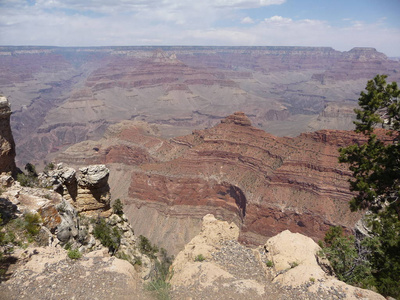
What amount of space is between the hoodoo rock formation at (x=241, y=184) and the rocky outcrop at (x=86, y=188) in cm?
3192

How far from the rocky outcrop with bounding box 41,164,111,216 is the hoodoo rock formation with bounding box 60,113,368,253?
3192 cm

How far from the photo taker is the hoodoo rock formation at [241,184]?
47.4 m

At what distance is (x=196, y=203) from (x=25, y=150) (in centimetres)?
A: 14290

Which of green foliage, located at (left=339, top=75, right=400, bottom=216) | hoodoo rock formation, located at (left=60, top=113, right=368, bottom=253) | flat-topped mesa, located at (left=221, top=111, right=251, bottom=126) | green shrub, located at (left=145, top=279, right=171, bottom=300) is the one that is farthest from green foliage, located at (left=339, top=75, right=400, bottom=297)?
flat-topped mesa, located at (left=221, top=111, right=251, bottom=126)

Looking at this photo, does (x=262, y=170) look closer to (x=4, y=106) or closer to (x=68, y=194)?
(x=68, y=194)

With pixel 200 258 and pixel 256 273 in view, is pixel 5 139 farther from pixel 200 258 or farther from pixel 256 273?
pixel 256 273

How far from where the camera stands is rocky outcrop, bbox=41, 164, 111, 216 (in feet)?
69.0

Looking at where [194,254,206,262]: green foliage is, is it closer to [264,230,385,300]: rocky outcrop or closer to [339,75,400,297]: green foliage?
[264,230,385,300]: rocky outcrop

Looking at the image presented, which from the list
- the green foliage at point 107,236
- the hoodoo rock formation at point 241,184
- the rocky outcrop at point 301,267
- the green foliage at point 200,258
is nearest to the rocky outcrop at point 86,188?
the green foliage at point 107,236

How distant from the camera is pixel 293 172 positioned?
51.3m

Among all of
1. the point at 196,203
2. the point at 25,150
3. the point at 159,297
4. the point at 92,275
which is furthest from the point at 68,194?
the point at 25,150

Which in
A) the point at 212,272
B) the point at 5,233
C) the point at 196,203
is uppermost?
the point at 5,233

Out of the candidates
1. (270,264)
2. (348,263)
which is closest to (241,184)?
Answer: (270,264)

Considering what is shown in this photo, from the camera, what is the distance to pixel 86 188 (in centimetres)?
2208
